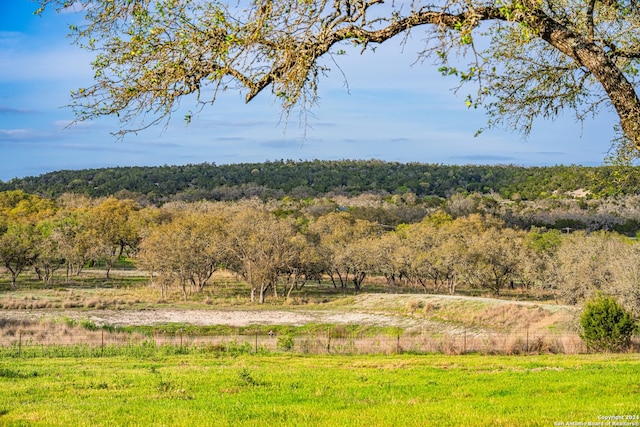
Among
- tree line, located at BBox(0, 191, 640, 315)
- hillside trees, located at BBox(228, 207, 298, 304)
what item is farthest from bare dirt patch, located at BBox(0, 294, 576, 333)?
tree line, located at BBox(0, 191, 640, 315)

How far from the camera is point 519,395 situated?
46.8ft

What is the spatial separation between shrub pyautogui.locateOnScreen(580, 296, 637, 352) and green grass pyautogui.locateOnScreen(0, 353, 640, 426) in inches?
273

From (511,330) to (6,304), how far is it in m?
41.1

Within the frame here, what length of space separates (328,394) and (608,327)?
66.0 ft

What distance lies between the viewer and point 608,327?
3028cm

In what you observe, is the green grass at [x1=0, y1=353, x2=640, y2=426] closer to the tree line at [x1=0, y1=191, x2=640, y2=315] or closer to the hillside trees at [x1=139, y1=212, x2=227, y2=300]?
the tree line at [x1=0, y1=191, x2=640, y2=315]

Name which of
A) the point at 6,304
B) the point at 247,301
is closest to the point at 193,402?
the point at 6,304

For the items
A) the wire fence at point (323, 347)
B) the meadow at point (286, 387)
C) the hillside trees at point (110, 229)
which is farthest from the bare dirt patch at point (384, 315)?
the hillside trees at point (110, 229)

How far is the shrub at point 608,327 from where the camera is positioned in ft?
99.2

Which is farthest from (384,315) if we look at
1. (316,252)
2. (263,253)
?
(316,252)

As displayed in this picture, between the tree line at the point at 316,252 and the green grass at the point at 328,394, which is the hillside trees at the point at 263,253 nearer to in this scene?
the tree line at the point at 316,252

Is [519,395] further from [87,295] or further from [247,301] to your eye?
[87,295]

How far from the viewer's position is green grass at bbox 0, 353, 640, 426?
1095cm

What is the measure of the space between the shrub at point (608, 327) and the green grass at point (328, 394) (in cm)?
695
